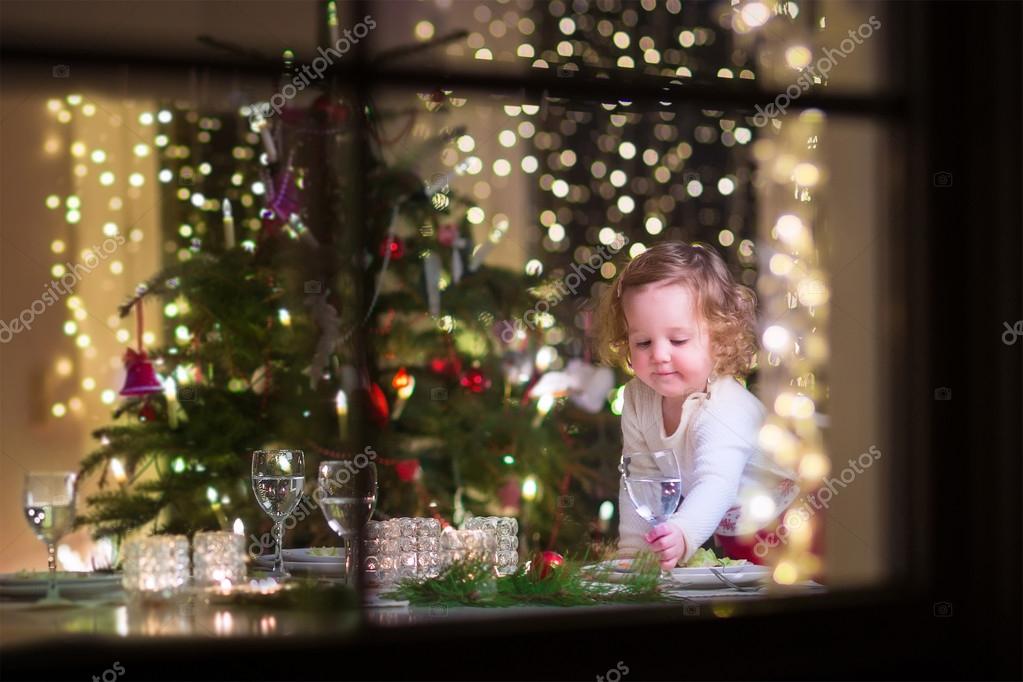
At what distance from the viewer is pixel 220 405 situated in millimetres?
3764

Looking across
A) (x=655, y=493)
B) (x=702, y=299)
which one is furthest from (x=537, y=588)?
(x=702, y=299)

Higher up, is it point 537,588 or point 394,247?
point 394,247

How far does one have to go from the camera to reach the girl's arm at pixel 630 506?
7.46 feet

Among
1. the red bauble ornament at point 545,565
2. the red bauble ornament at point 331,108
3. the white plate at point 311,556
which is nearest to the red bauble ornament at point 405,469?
the red bauble ornament at point 331,108

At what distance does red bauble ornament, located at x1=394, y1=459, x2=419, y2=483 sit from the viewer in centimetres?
389

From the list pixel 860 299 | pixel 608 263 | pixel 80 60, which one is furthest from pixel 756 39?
pixel 80 60

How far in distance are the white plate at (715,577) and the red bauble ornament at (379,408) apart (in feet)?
6.03

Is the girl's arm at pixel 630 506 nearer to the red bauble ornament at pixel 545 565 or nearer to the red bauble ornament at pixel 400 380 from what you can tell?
the red bauble ornament at pixel 545 565

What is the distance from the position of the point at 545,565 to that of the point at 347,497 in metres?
0.33

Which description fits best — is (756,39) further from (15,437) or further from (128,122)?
(15,437)

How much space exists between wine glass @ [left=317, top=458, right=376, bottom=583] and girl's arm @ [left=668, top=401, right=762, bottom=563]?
0.52 meters

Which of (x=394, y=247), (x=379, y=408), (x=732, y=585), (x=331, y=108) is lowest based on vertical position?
(x=732, y=585)

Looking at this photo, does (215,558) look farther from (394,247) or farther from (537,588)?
(394,247)

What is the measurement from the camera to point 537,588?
200 centimetres
